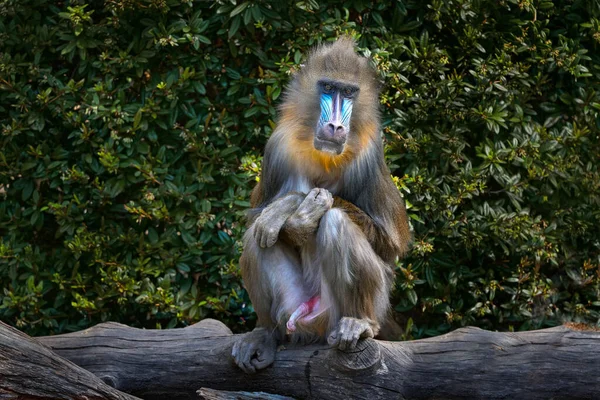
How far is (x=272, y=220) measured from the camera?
165 inches

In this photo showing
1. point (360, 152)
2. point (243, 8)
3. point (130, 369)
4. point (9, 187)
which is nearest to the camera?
point (360, 152)

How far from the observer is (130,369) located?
4695 millimetres

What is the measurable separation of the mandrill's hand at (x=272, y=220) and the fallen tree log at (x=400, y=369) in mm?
619

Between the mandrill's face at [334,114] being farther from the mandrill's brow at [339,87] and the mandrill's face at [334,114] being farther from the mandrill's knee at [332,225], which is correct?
the mandrill's knee at [332,225]

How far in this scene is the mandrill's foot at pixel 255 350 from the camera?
14.5 feet

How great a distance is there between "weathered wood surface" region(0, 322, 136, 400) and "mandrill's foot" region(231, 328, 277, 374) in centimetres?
68

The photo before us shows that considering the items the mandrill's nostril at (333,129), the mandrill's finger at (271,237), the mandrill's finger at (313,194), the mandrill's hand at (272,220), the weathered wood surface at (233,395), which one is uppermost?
the mandrill's nostril at (333,129)

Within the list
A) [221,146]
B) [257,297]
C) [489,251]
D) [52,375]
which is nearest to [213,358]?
[257,297]

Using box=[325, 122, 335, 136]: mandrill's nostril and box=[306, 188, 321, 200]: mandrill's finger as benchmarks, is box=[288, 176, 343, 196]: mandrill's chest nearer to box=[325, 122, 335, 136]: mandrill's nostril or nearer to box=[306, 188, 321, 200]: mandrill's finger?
box=[306, 188, 321, 200]: mandrill's finger

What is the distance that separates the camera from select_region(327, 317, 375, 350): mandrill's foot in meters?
4.11

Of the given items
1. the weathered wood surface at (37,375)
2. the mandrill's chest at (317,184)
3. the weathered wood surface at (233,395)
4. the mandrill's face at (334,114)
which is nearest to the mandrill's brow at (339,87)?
the mandrill's face at (334,114)

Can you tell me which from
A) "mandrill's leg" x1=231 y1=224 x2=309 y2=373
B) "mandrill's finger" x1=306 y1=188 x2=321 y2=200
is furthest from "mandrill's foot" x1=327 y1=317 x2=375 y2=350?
"mandrill's finger" x1=306 y1=188 x2=321 y2=200

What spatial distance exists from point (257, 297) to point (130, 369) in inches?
32.7

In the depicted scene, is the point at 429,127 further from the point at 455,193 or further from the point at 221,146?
the point at 221,146
